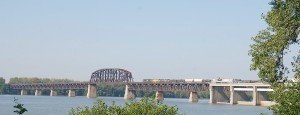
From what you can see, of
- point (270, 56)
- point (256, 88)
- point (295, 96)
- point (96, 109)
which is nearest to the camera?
point (295, 96)

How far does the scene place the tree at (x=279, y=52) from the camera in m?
35.4

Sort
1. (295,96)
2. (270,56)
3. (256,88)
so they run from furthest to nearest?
(256,88), (270,56), (295,96)

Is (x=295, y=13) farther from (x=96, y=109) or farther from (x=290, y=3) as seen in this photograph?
(x=96, y=109)

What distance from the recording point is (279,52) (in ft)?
120

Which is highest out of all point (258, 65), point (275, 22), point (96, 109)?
point (275, 22)

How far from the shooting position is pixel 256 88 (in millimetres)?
186500

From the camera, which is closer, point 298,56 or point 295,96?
point 295,96

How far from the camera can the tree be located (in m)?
35.4

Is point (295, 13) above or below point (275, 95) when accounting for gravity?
above

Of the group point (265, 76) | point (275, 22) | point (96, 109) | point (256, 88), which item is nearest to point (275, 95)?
point (265, 76)

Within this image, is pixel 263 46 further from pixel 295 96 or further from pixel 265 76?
pixel 295 96

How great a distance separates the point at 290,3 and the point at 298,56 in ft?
13.6

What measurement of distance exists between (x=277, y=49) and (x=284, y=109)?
405cm

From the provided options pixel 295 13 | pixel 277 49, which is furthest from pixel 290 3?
pixel 277 49
